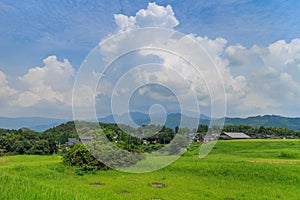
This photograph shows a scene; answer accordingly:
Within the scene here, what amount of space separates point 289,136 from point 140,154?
32.4 metres

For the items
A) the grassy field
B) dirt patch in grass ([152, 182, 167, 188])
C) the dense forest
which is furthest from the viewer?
the dense forest

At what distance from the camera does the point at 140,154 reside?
45.6 ft

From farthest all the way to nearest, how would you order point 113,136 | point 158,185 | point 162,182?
point 113,136
point 162,182
point 158,185

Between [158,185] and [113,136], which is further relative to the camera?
[113,136]

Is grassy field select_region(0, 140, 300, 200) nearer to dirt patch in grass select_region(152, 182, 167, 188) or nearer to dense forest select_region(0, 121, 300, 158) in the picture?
dirt patch in grass select_region(152, 182, 167, 188)

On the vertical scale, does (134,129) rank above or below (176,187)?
above

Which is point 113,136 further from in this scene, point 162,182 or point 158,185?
point 158,185

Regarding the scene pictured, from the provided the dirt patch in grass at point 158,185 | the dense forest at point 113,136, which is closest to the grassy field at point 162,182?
the dirt patch in grass at point 158,185

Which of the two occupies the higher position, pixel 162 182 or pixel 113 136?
pixel 113 136

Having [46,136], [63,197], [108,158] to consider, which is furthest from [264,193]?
[46,136]

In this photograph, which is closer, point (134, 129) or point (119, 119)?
point (119, 119)

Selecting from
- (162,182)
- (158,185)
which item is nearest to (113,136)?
(162,182)

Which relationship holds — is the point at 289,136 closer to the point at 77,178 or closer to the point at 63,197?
the point at 77,178

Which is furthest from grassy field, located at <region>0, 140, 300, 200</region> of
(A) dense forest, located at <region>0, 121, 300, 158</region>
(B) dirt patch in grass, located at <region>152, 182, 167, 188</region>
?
(A) dense forest, located at <region>0, 121, 300, 158</region>
